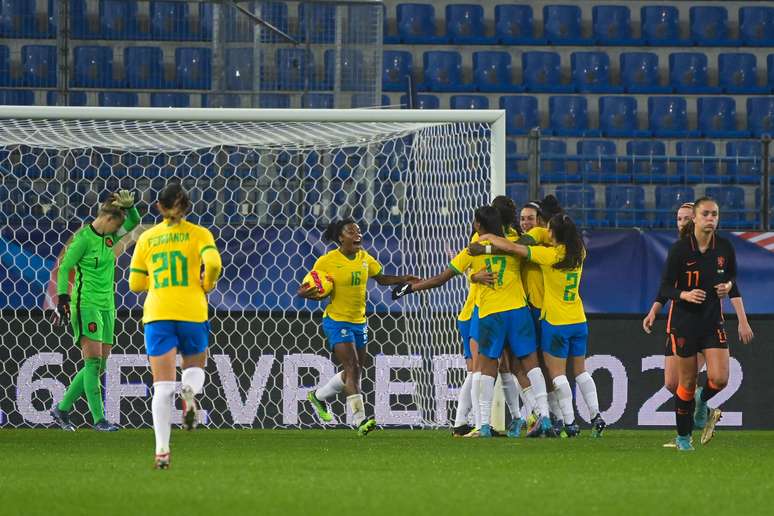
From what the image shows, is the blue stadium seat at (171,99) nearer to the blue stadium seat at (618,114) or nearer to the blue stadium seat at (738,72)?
the blue stadium seat at (618,114)

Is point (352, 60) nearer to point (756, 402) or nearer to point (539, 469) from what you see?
point (756, 402)

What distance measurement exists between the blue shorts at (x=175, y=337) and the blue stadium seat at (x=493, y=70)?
14076 millimetres

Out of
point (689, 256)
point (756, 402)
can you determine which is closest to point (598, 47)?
point (756, 402)

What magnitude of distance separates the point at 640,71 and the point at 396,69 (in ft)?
12.4

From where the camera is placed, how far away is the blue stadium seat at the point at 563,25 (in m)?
22.3

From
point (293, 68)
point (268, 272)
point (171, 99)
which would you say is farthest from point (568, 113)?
point (268, 272)

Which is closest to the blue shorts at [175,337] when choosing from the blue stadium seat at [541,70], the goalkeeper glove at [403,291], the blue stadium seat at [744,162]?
the goalkeeper glove at [403,291]

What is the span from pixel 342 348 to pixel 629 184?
6986mm

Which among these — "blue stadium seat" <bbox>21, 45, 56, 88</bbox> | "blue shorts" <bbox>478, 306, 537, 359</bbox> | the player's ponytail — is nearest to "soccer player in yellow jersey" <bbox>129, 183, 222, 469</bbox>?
"blue shorts" <bbox>478, 306, 537, 359</bbox>

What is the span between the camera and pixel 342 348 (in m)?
11.7

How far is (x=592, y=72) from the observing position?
21859 mm

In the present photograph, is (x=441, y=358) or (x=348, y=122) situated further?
(x=441, y=358)

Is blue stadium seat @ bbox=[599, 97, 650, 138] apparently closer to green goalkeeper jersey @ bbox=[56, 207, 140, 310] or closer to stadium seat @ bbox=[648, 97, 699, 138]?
stadium seat @ bbox=[648, 97, 699, 138]

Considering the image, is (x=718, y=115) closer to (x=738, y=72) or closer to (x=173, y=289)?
(x=738, y=72)
